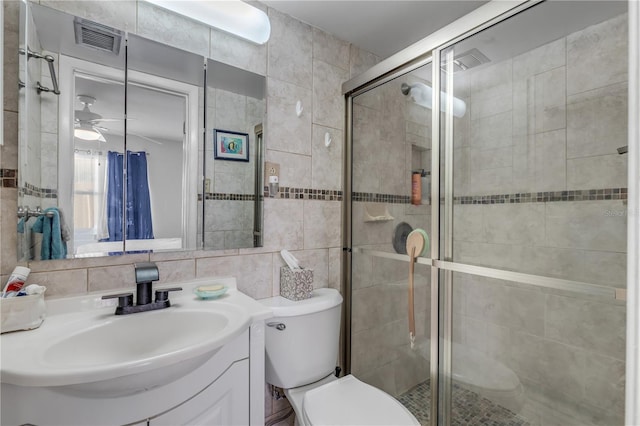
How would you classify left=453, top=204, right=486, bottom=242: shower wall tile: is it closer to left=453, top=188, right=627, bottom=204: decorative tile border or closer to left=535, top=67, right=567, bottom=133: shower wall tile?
left=453, top=188, right=627, bottom=204: decorative tile border

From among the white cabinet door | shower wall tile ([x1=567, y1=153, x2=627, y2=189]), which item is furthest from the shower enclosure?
the white cabinet door

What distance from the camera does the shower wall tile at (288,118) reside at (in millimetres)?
1575

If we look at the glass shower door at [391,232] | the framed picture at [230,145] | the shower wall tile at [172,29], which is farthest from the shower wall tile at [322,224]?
the shower wall tile at [172,29]

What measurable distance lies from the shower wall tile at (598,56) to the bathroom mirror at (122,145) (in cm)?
130

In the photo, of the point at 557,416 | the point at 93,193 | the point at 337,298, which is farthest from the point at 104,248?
the point at 557,416

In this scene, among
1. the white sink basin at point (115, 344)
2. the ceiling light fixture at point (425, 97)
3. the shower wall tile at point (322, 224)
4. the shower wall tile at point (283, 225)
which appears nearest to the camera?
the white sink basin at point (115, 344)

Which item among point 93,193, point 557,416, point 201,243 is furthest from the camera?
point 201,243

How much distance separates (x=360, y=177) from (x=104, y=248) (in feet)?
4.17

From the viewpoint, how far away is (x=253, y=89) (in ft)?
4.95

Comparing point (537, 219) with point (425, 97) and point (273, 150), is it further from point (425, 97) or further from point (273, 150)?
point (273, 150)

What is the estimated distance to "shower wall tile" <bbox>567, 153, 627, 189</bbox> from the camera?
99 cm

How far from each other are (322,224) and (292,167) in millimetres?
375

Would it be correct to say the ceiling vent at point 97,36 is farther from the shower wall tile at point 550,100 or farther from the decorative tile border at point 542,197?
the shower wall tile at point 550,100

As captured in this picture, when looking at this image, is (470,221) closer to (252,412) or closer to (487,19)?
(487,19)
